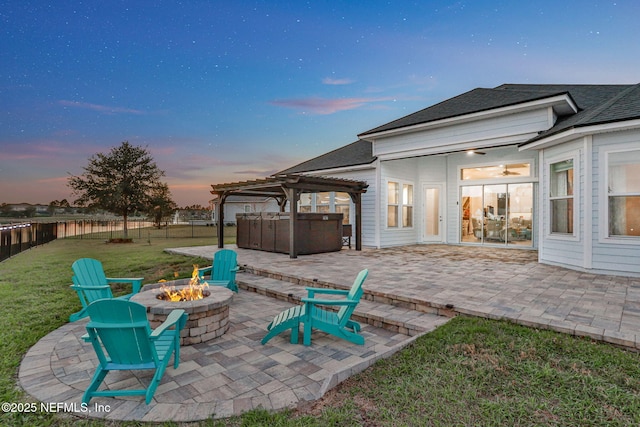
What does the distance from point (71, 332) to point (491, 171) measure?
1264cm

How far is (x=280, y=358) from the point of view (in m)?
3.24

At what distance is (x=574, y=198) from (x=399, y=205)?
5.90 m

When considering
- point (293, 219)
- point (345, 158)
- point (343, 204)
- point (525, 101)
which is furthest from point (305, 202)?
point (525, 101)

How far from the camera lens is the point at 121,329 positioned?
2408 millimetres

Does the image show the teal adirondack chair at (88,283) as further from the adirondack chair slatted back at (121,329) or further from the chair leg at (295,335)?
the chair leg at (295,335)

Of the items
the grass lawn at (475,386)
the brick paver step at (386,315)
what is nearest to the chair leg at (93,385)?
the grass lawn at (475,386)

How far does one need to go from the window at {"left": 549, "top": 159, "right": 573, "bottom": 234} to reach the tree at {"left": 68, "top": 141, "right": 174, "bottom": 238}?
65.1 feet

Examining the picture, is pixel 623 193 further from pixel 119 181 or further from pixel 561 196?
pixel 119 181

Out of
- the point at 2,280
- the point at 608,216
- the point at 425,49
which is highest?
the point at 425,49

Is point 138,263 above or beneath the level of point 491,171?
beneath

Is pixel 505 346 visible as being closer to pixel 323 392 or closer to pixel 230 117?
pixel 323 392

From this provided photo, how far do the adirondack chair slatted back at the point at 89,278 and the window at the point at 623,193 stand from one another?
9256 mm

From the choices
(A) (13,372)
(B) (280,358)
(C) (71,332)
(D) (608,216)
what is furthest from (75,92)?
(D) (608,216)

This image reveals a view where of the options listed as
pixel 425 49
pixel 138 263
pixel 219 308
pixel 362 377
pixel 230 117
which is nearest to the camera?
pixel 362 377
